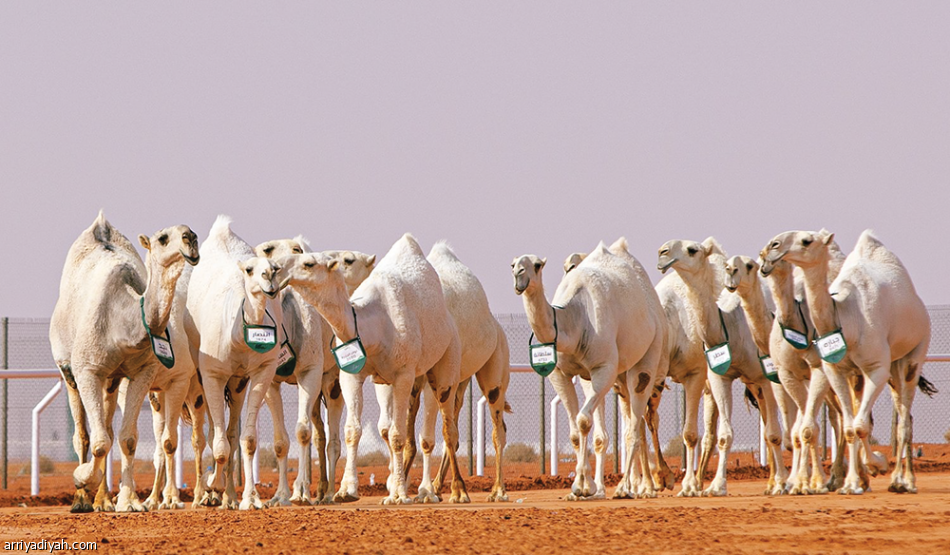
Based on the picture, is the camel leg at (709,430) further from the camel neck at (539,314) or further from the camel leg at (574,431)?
the camel neck at (539,314)

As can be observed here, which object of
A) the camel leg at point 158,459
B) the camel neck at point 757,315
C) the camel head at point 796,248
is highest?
the camel head at point 796,248

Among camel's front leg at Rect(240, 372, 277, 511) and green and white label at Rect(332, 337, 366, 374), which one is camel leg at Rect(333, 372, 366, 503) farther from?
camel's front leg at Rect(240, 372, 277, 511)

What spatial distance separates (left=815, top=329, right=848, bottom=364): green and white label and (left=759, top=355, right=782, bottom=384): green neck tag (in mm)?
1213

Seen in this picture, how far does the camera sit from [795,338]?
14.6 metres

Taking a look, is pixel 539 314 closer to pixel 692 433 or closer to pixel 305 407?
pixel 305 407

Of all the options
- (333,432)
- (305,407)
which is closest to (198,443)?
(333,432)

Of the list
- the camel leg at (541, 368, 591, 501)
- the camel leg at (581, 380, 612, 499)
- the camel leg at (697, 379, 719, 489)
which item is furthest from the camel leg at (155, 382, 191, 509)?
the camel leg at (697, 379, 719, 489)

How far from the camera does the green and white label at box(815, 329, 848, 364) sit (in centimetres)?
1434

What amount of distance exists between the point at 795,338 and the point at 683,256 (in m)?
1.68

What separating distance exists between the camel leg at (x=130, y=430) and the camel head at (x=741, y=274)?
6.11m

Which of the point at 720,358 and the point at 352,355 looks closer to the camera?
the point at 352,355

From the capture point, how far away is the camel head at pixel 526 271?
48.1 ft

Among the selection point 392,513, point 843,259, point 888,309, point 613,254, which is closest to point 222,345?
point 392,513

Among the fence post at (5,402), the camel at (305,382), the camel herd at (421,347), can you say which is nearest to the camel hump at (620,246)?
the camel herd at (421,347)
